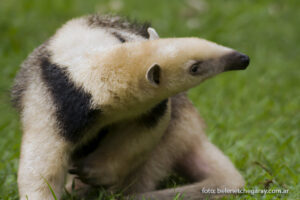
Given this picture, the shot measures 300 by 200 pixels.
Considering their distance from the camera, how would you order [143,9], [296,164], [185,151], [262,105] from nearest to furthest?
[185,151], [296,164], [262,105], [143,9]

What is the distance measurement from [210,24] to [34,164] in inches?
285

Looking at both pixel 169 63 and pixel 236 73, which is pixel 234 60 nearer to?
pixel 169 63

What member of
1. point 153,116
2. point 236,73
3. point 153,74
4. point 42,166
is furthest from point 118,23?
point 236,73

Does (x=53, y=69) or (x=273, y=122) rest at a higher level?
(x=53, y=69)

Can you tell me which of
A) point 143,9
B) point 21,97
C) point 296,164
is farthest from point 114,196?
point 143,9

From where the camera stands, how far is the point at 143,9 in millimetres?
11914

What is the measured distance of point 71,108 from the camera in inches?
171

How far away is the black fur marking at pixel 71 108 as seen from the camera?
4320mm

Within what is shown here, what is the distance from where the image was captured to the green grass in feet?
19.9

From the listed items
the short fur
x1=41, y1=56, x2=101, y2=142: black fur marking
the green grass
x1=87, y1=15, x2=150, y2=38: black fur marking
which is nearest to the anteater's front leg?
the short fur

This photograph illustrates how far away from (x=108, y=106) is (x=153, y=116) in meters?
0.54

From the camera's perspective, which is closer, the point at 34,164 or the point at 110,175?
the point at 34,164

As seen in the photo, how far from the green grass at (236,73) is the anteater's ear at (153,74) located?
5.16 feet

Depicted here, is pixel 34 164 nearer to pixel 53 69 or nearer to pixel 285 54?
pixel 53 69
